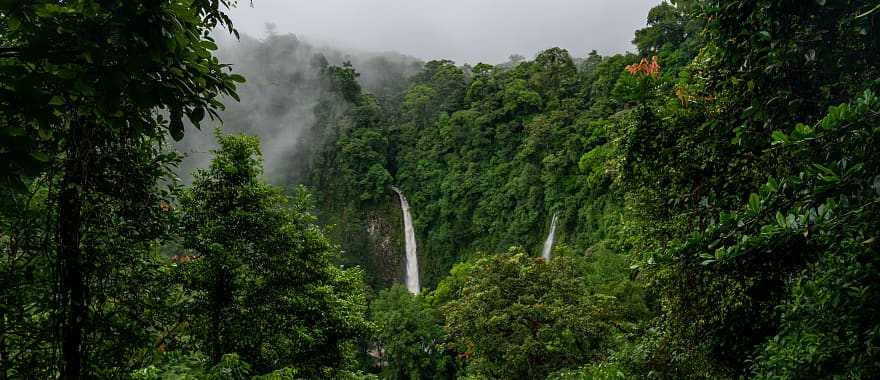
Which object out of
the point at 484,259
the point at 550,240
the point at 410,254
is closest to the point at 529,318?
the point at 484,259

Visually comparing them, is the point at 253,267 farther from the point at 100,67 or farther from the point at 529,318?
the point at 529,318

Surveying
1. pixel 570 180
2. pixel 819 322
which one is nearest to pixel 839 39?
pixel 819 322

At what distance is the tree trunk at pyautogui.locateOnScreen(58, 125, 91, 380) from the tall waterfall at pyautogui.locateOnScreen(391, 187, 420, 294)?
37.1m

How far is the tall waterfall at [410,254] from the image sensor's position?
134 feet

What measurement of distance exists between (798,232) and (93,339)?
4.10m

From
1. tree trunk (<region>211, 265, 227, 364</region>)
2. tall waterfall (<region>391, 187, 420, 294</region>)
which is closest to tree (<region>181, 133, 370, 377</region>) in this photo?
tree trunk (<region>211, 265, 227, 364</region>)

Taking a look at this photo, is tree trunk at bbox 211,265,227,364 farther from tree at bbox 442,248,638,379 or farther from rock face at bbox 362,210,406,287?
rock face at bbox 362,210,406,287

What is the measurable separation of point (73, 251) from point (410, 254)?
130 feet

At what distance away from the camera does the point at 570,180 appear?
2941cm

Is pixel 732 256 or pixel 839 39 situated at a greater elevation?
pixel 839 39

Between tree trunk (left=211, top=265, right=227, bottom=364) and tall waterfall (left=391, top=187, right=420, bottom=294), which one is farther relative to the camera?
tall waterfall (left=391, top=187, right=420, bottom=294)

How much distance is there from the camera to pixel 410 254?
42.5m

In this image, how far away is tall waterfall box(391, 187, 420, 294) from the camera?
4081cm

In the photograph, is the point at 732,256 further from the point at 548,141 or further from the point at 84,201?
the point at 548,141
